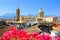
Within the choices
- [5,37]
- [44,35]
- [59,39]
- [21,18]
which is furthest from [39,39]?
[21,18]

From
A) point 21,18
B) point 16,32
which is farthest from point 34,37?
point 21,18

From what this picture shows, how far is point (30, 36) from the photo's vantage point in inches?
62.4

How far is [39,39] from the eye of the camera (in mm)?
1494

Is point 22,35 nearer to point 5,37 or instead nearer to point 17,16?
point 5,37

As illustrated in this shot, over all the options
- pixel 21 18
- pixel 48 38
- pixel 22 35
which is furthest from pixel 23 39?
pixel 21 18

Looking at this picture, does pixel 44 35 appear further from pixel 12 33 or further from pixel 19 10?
pixel 19 10

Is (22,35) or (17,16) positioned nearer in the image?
(22,35)

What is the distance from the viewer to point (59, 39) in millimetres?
1562

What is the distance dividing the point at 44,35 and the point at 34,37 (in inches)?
3.2

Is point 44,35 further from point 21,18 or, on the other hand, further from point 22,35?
point 21,18

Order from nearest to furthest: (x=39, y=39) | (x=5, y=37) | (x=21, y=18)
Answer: (x=39, y=39) → (x=5, y=37) → (x=21, y=18)

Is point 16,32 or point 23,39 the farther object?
point 16,32


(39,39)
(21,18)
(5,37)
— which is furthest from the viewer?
(21,18)

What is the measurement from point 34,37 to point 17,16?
5808cm
